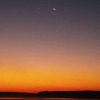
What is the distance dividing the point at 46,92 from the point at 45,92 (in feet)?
3.22

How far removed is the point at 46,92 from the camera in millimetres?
138375

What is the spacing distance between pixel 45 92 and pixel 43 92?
1328 millimetres

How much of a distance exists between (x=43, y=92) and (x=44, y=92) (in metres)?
0.67

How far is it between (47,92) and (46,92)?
0.44 metres

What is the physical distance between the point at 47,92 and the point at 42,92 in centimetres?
332

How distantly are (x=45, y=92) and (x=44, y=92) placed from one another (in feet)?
2.18

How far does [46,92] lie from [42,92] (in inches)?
116

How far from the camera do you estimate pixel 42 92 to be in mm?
140750

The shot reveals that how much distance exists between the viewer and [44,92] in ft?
458

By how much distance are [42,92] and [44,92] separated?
52.5 inches

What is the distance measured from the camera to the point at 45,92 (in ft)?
457

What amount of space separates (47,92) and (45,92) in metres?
1.32
